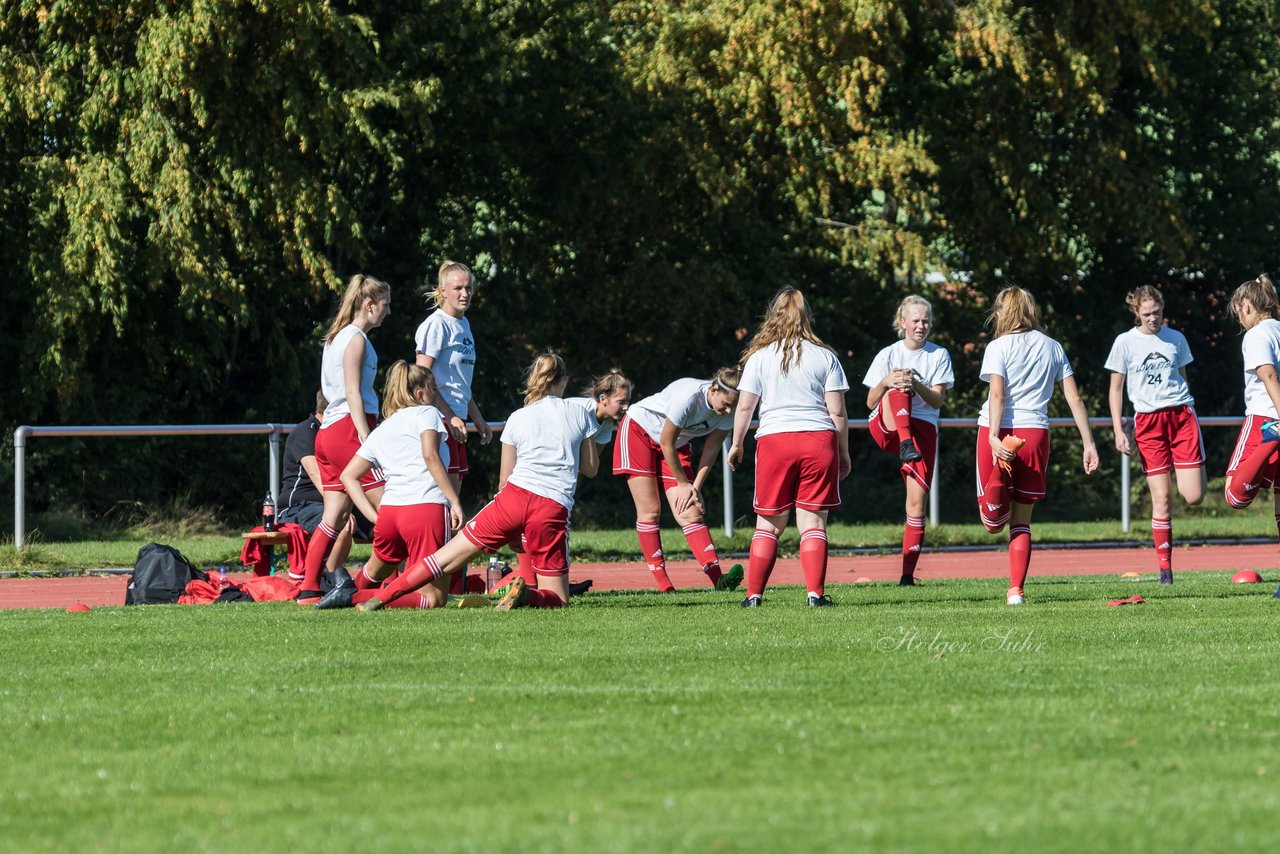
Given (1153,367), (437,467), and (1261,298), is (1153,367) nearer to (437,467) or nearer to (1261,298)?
(1261,298)

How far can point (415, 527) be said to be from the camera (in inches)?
415

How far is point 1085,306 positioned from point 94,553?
59.0 ft

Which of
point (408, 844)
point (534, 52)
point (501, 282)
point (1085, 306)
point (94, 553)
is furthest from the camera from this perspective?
point (1085, 306)

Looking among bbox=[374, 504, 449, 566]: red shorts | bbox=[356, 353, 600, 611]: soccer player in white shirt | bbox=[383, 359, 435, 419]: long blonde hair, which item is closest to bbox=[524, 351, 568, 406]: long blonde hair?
bbox=[356, 353, 600, 611]: soccer player in white shirt

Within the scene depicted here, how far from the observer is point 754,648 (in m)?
8.20

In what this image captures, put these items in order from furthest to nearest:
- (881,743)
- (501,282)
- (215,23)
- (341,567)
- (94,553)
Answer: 1. (501,282)
2. (215,23)
3. (94,553)
4. (341,567)
5. (881,743)

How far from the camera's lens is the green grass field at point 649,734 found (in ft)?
14.9

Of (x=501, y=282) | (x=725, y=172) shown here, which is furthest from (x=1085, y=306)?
(x=501, y=282)

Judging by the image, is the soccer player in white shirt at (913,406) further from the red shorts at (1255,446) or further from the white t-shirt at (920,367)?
the red shorts at (1255,446)

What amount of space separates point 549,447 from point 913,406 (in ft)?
11.9

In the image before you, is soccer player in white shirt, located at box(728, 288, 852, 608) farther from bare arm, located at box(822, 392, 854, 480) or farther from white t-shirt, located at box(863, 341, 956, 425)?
white t-shirt, located at box(863, 341, 956, 425)

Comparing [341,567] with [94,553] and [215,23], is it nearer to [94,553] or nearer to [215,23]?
[94,553]

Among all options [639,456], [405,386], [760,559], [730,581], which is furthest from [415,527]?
[730,581]

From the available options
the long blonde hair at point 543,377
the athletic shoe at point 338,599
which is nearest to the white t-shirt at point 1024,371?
the long blonde hair at point 543,377
